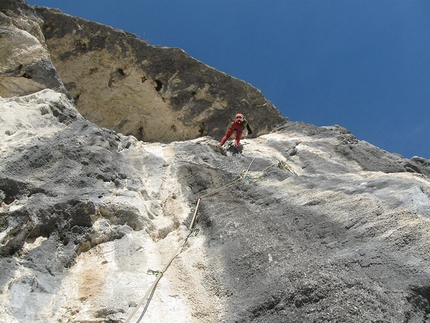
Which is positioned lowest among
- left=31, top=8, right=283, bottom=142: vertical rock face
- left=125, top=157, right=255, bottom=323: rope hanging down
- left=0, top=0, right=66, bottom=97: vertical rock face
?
left=125, top=157, right=255, bottom=323: rope hanging down

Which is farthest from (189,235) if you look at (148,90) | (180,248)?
(148,90)

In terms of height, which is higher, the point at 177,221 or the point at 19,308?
the point at 177,221

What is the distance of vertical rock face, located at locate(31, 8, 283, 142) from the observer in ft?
40.5

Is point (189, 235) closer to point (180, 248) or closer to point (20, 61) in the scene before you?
point (180, 248)

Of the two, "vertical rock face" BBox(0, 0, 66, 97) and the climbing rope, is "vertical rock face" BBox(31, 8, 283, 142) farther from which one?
the climbing rope

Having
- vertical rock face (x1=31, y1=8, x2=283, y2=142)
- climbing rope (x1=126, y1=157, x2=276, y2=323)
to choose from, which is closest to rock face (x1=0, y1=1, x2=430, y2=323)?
climbing rope (x1=126, y1=157, x2=276, y2=323)

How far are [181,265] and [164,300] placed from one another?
585 millimetres

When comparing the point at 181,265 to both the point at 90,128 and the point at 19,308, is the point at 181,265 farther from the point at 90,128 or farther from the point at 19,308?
the point at 90,128

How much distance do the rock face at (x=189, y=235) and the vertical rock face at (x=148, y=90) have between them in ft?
16.0

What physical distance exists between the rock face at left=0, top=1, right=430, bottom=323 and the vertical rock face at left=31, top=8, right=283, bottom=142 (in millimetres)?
4884

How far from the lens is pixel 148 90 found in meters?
12.7

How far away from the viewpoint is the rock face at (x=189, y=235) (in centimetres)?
364

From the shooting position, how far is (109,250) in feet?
15.2

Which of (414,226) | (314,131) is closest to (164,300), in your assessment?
(414,226)
